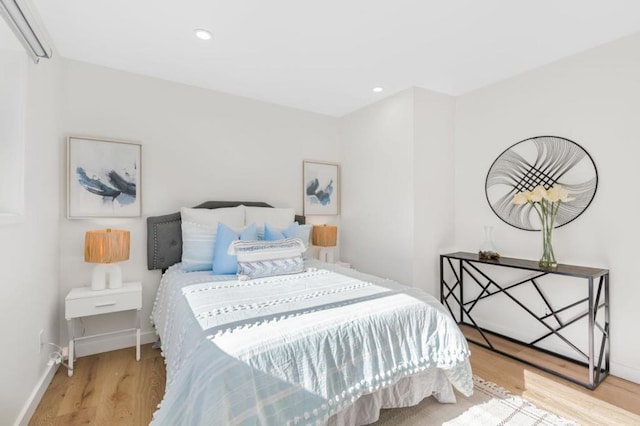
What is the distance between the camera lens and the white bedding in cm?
121

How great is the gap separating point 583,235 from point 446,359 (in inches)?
66.0

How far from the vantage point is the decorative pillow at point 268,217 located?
3.13m

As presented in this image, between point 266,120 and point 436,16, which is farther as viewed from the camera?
point 266,120

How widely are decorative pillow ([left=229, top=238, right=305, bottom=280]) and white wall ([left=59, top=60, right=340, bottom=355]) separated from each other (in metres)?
0.99

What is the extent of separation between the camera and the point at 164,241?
290 cm

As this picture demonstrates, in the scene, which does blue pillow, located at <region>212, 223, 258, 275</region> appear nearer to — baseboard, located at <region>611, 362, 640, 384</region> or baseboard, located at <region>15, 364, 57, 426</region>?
baseboard, located at <region>15, 364, 57, 426</region>

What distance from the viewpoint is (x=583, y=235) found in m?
2.51

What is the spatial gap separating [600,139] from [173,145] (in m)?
3.64

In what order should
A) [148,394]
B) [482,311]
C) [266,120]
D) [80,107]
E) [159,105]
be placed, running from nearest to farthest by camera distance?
[148,394]
[80,107]
[159,105]
[482,311]
[266,120]

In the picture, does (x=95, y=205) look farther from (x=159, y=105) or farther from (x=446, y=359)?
(x=446, y=359)

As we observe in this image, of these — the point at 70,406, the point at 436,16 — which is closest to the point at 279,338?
the point at 70,406

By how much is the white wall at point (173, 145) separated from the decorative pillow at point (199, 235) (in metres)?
0.34

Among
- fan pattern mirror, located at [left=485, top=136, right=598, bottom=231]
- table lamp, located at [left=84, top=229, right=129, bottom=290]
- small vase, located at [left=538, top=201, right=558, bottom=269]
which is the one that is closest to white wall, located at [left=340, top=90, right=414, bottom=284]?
fan pattern mirror, located at [left=485, top=136, right=598, bottom=231]

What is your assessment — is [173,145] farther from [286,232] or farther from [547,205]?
[547,205]
